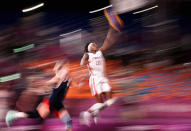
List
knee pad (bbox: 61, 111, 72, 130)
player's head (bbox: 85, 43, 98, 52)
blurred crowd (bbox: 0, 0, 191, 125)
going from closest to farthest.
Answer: player's head (bbox: 85, 43, 98, 52) < knee pad (bbox: 61, 111, 72, 130) < blurred crowd (bbox: 0, 0, 191, 125)

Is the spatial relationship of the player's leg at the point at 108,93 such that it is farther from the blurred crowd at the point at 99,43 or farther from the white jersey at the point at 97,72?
the blurred crowd at the point at 99,43

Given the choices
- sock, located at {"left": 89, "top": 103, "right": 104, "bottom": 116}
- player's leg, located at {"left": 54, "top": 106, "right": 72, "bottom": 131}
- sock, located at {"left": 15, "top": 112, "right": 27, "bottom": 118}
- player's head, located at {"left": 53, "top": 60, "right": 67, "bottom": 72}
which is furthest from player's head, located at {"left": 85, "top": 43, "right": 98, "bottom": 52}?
sock, located at {"left": 15, "top": 112, "right": 27, "bottom": 118}

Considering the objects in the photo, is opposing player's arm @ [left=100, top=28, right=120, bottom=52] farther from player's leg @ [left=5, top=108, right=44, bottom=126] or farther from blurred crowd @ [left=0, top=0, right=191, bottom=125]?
player's leg @ [left=5, top=108, right=44, bottom=126]

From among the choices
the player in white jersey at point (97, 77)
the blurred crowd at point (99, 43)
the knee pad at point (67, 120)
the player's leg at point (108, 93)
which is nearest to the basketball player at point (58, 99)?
the knee pad at point (67, 120)

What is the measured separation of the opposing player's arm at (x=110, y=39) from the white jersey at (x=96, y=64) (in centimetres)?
12

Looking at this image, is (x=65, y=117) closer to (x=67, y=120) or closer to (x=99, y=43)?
(x=67, y=120)

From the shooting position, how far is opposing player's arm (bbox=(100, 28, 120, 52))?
299cm

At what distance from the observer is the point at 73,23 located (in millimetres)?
3961

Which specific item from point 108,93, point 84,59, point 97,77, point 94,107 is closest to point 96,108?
point 94,107

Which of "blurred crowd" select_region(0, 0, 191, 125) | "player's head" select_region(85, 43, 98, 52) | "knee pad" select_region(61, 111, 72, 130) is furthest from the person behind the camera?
"blurred crowd" select_region(0, 0, 191, 125)

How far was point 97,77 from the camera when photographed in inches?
113

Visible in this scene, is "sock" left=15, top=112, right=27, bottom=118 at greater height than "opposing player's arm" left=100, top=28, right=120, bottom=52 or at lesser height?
lesser

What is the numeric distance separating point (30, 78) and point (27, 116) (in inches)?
19.5

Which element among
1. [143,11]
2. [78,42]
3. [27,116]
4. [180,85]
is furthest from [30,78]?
[180,85]
